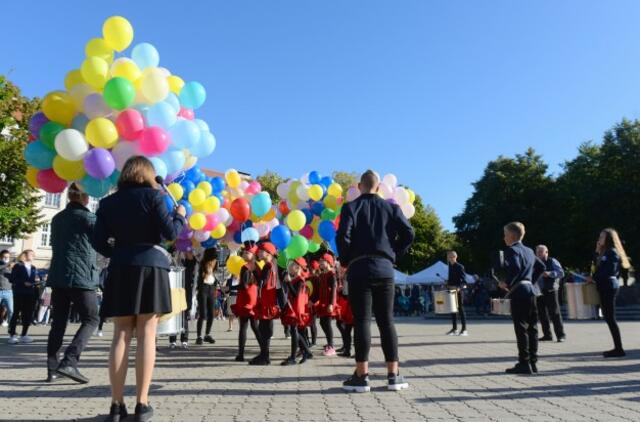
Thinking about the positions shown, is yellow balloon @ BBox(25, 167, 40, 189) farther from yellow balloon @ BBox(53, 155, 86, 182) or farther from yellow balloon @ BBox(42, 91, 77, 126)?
yellow balloon @ BBox(42, 91, 77, 126)

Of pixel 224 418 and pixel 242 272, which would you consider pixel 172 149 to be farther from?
pixel 224 418

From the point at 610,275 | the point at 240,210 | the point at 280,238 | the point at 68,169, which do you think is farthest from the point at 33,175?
the point at 610,275

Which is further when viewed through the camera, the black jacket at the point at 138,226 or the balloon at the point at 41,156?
the balloon at the point at 41,156

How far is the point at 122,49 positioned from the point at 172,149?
5.71 feet

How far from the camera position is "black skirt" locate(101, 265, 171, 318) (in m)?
4.02

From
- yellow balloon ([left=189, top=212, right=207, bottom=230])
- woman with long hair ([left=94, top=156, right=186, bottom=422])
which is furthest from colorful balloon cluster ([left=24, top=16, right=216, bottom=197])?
woman with long hair ([left=94, top=156, right=186, bottom=422])

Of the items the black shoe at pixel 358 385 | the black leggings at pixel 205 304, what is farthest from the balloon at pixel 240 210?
the black shoe at pixel 358 385

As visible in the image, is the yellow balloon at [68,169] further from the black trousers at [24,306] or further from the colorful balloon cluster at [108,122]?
the black trousers at [24,306]

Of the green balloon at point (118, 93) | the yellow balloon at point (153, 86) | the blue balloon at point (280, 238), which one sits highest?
the yellow balloon at point (153, 86)

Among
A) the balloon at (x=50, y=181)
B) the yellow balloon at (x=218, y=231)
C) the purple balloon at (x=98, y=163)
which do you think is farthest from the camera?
the yellow balloon at (x=218, y=231)

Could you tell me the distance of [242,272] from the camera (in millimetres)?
8336

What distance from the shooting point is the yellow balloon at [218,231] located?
1014 cm

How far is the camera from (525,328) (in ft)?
21.9

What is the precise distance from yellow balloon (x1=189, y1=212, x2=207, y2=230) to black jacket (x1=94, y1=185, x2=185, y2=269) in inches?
202
